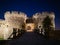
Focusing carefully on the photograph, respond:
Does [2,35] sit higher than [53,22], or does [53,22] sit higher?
[53,22]

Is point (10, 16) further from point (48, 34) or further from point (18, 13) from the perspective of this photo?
point (48, 34)

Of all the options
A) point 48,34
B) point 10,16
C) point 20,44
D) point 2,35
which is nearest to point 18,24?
point 10,16

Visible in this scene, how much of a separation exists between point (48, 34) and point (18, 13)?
10524mm

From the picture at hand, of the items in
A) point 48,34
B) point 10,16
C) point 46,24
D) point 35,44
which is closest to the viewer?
point 35,44

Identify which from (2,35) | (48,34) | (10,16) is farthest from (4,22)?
(48,34)

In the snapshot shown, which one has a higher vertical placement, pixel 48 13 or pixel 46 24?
pixel 48 13

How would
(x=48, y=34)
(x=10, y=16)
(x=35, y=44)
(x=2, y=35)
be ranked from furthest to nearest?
(x=10, y=16)
(x=2, y=35)
(x=48, y=34)
(x=35, y=44)

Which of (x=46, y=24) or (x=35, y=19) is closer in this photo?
(x=46, y=24)

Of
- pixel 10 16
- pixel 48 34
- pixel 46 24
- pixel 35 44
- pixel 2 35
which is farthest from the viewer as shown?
pixel 10 16

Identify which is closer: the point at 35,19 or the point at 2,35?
the point at 2,35

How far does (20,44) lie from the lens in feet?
18.4

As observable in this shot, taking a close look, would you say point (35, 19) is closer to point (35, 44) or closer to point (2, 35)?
point (2, 35)

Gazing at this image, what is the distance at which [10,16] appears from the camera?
18109mm

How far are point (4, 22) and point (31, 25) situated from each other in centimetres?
318
